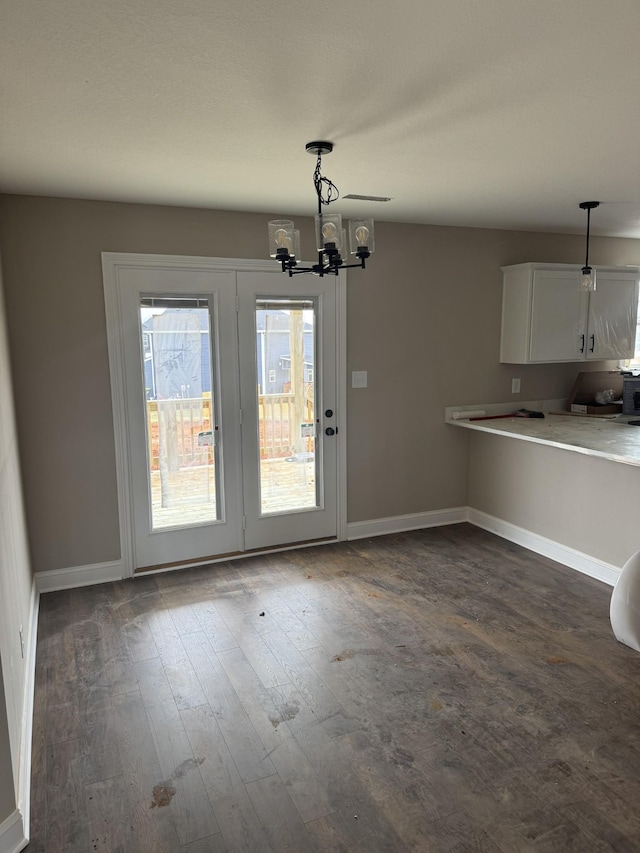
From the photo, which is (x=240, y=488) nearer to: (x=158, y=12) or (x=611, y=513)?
(x=611, y=513)

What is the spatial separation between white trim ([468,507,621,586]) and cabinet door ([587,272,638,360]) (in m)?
1.61

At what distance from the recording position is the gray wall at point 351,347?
137 inches

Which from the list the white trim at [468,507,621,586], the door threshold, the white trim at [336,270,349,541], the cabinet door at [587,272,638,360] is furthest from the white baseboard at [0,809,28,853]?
the cabinet door at [587,272,638,360]

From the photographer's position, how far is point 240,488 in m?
4.17

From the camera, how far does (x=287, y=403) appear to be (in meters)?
4.26

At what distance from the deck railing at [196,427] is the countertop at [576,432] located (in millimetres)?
1449

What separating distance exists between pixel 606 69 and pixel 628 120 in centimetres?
56

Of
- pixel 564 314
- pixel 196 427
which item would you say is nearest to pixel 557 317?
pixel 564 314

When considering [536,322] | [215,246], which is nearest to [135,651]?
[215,246]

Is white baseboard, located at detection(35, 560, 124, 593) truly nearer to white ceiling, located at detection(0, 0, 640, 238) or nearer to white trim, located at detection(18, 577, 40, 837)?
white trim, located at detection(18, 577, 40, 837)

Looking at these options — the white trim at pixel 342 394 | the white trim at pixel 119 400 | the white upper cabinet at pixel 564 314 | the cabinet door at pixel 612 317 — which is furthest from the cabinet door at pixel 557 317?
the white trim at pixel 119 400

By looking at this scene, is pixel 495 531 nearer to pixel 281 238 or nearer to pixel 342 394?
pixel 342 394

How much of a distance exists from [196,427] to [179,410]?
0.16 m

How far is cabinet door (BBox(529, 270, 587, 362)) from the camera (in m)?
4.62
